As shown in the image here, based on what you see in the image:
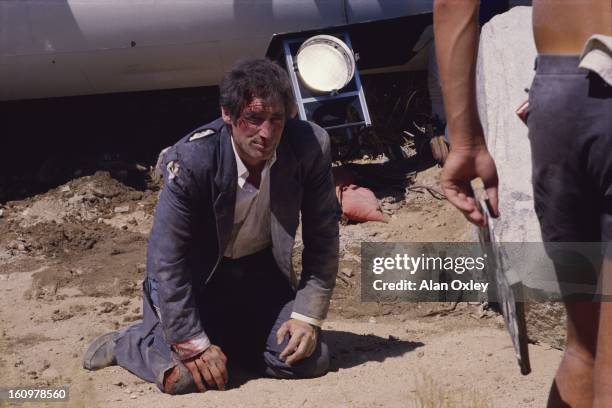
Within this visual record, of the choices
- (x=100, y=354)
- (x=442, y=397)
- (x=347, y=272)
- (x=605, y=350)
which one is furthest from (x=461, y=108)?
(x=347, y=272)

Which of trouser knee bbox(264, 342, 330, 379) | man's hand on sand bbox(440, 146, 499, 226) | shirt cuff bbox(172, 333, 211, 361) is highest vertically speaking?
man's hand on sand bbox(440, 146, 499, 226)

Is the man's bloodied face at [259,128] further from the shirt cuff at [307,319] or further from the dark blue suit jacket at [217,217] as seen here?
the shirt cuff at [307,319]

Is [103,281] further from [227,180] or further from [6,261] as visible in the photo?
[227,180]

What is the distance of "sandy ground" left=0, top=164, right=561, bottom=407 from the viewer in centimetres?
371

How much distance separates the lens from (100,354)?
4160mm

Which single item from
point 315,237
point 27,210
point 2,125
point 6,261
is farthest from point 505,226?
point 2,125

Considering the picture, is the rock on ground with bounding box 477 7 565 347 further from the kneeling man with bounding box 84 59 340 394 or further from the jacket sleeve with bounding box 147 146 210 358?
the jacket sleeve with bounding box 147 146 210 358

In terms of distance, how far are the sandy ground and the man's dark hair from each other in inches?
43.9

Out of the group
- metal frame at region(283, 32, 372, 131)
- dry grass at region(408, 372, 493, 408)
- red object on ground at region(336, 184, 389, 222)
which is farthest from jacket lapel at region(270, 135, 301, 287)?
metal frame at region(283, 32, 372, 131)

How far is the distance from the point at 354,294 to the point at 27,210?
2.58 metres

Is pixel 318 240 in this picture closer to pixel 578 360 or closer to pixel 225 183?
pixel 225 183

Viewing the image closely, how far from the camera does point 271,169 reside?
3.85m

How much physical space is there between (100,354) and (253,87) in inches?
52.5

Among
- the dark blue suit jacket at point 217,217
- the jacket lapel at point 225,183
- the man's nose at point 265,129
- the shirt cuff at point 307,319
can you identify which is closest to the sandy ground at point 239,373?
the shirt cuff at point 307,319
